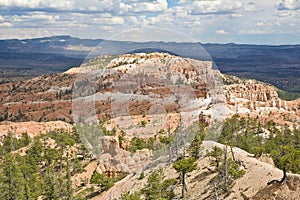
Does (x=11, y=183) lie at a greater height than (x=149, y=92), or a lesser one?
lesser

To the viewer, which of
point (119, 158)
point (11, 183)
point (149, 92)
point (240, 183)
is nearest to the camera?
point (240, 183)

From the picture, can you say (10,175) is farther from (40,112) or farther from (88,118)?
(40,112)

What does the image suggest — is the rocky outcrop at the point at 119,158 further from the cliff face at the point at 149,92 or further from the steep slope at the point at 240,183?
the cliff face at the point at 149,92

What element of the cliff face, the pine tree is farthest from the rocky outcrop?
the pine tree

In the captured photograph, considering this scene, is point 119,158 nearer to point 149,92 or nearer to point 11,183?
point 11,183

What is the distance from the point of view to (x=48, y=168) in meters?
46.2

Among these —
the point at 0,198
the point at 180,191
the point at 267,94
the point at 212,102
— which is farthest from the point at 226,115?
the point at 0,198

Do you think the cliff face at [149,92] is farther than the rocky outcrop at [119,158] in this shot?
Yes

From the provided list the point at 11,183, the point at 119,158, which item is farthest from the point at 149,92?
the point at 11,183

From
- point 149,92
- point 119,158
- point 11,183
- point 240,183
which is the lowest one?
point 11,183

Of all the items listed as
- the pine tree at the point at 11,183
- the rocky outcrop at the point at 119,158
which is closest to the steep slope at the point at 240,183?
the rocky outcrop at the point at 119,158

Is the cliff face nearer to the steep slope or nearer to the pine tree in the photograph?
the steep slope

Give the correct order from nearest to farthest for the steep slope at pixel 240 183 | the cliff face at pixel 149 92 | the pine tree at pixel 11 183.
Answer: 1. the steep slope at pixel 240 183
2. the pine tree at pixel 11 183
3. the cliff face at pixel 149 92

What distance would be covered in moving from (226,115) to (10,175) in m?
41.7
